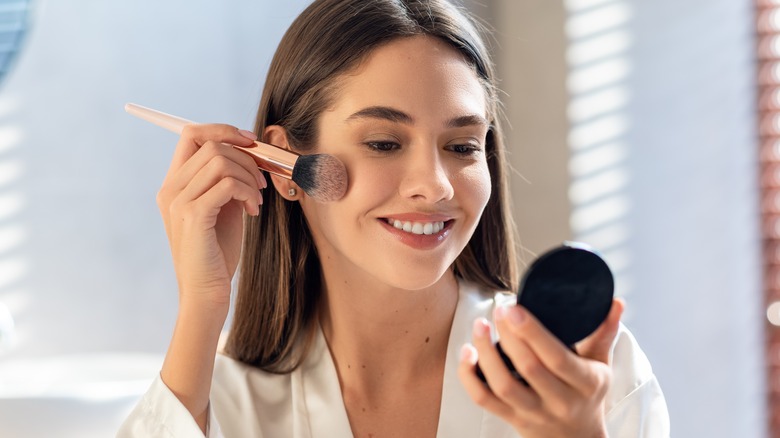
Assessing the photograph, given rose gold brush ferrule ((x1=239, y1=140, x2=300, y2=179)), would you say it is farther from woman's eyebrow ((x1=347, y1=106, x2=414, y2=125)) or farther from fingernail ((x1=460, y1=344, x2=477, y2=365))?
fingernail ((x1=460, y1=344, x2=477, y2=365))

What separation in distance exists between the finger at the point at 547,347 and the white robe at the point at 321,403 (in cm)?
43

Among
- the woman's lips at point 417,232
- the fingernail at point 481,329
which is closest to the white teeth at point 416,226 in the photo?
the woman's lips at point 417,232

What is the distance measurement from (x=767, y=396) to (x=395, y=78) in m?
1.28

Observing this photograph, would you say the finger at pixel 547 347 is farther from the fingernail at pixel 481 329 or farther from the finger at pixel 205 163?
the finger at pixel 205 163

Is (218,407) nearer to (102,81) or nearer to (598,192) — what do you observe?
(102,81)

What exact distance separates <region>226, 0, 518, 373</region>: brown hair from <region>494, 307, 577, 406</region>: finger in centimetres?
47

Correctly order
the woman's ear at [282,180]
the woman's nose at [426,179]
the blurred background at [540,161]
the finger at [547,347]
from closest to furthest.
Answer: the finger at [547,347] → the woman's nose at [426,179] → the woman's ear at [282,180] → the blurred background at [540,161]

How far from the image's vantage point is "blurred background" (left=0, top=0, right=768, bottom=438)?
1637 millimetres

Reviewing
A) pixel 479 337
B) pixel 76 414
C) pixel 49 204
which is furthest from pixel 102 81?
pixel 479 337

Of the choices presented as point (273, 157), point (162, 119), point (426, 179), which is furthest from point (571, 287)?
point (162, 119)

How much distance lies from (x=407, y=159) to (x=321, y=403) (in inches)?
12.5

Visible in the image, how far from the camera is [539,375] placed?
0.56 metres

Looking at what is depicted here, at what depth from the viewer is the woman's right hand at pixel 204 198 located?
930 millimetres

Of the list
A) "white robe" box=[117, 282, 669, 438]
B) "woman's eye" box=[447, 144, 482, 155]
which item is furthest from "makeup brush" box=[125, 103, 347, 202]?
"white robe" box=[117, 282, 669, 438]
